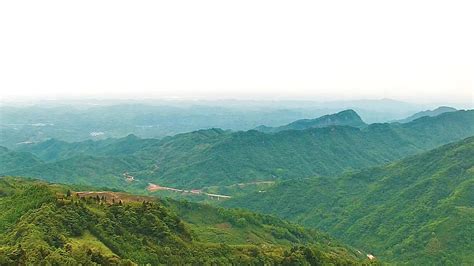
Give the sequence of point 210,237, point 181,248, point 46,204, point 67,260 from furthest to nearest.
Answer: point 210,237
point 181,248
point 46,204
point 67,260

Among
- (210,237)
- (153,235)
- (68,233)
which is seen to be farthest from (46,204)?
(210,237)

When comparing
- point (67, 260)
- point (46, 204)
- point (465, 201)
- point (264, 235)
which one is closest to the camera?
point (67, 260)

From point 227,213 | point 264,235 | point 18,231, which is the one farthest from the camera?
point 227,213

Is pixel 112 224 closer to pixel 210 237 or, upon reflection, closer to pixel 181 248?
pixel 181 248

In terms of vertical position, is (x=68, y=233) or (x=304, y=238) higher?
(x=68, y=233)

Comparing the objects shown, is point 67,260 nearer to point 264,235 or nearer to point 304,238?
point 264,235

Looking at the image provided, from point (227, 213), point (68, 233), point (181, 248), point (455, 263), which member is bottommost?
point (455, 263)

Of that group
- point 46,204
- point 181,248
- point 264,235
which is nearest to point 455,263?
point 264,235

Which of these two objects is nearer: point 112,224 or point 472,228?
point 112,224

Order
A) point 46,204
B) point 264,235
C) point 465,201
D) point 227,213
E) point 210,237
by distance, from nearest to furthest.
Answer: point 46,204
point 210,237
point 264,235
point 227,213
point 465,201
